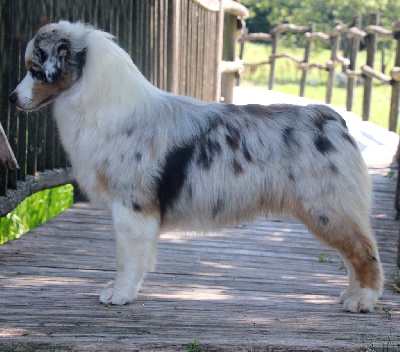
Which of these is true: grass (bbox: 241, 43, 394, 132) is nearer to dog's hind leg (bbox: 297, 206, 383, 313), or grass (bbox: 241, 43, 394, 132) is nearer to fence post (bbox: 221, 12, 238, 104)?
fence post (bbox: 221, 12, 238, 104)

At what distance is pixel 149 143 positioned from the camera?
12.4 feet

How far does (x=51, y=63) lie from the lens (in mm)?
3762

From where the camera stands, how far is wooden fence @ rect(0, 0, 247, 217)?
4871mm

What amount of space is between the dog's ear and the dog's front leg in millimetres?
836

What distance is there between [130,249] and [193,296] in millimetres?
513

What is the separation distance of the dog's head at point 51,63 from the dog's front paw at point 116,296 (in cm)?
119

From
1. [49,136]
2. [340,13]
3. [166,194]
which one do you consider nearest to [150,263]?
[166,194]

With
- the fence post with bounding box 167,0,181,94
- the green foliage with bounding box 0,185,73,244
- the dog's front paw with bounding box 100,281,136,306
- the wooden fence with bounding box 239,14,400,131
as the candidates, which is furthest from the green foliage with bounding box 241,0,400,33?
the dog's front paw with bounding box 100,281,136,306

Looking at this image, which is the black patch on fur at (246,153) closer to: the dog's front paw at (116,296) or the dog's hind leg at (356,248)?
the dog's hind leg at (356,248)

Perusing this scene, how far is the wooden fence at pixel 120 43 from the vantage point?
4871mm

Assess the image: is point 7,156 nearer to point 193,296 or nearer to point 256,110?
point 193,296

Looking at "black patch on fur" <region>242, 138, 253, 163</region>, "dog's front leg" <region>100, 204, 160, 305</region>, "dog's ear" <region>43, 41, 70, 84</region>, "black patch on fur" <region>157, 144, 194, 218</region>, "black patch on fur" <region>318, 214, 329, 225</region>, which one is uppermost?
"dog's ear" <region>43, 41, 70, 84</region>

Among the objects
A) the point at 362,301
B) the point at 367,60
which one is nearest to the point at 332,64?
the point at 367,60

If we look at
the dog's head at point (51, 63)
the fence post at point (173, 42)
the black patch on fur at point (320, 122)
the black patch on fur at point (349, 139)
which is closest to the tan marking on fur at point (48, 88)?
the dog's head at point (51, 63)
